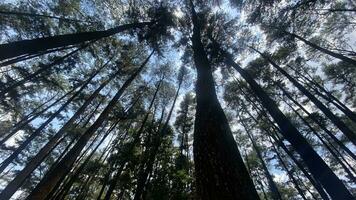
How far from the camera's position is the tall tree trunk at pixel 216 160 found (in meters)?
2.20

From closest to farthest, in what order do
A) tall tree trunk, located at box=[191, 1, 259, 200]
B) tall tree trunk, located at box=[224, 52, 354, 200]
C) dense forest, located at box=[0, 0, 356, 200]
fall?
tall tree trunk, located at box=[191, 1, 259, 200] → tall tree trunk, located at box=[224, 52, 354, 200] → dense forest, located at box=[0, 0, 356, 200]

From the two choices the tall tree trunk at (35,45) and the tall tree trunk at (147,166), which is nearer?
the tall tree trunk at (35,45)

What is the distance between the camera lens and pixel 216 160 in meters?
2.64

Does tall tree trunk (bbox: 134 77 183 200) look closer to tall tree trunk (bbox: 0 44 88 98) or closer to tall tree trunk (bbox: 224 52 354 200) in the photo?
tall tree trunk (bbox: 0 44 88 98)

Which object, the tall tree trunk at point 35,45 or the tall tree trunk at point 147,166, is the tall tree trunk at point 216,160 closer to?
the tall tree trunk at point 35,45

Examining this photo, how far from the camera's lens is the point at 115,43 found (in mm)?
14062

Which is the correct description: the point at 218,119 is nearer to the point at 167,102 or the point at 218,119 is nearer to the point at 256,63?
the point at 256,63

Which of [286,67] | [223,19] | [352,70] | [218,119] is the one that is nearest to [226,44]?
[223,19]

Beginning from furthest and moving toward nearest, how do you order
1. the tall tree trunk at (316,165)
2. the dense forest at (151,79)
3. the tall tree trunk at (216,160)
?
the dense forest at (151,79)
the tall tree trunk at (316,165)
the tall tree trunk at (216,160)

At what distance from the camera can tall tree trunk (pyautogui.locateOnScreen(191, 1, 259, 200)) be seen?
7.22 ft

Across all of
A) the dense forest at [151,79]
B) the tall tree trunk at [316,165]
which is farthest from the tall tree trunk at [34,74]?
the tall tree trunk at [316,165]

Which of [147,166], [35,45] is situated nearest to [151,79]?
Result: [147,166]

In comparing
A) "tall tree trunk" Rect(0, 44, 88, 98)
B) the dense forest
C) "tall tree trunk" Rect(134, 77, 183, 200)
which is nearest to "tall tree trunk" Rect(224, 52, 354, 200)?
the dense forest

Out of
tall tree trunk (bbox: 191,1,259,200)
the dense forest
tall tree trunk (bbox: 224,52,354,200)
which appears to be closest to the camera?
tall tree trunk (bbox: 191,1,259,200)
